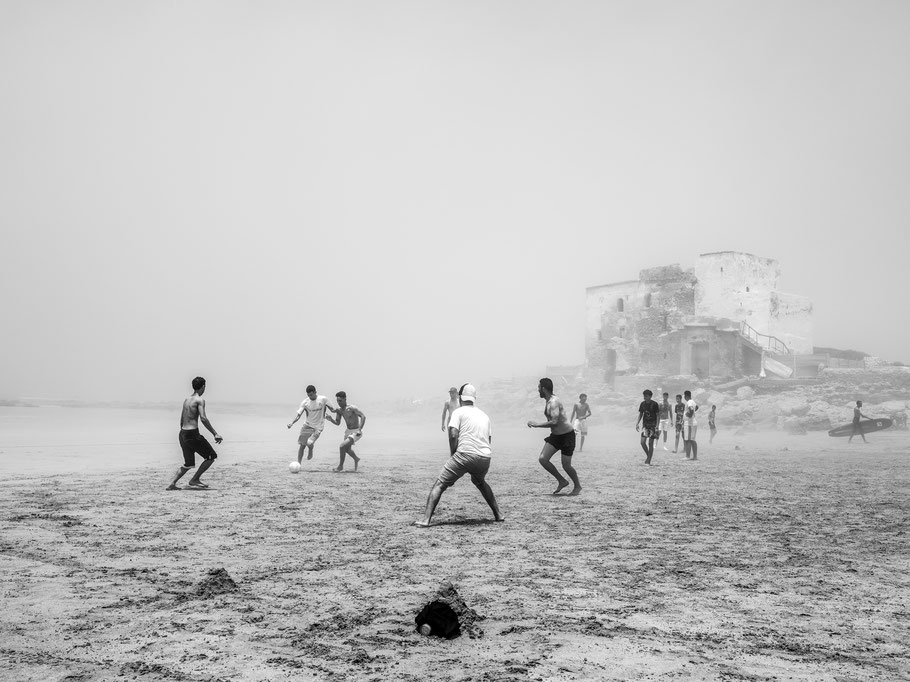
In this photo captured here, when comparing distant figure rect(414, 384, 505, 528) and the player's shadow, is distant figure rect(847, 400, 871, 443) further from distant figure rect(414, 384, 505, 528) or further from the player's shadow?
distant figure rect(414, 384, 505, 528)

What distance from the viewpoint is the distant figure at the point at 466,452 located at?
8969mm

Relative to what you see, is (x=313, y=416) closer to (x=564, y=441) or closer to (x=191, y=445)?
(x=191, y=445)

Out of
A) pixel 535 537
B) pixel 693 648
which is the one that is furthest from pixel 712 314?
pixel 693 648

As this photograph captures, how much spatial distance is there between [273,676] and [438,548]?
3.58 m

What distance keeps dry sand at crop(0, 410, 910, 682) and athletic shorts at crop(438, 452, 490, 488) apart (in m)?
0.64

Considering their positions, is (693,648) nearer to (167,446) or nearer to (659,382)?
(167,446)

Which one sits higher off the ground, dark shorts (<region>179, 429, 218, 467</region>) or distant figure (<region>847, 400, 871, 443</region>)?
dark shorts (<region>179, 429, 218, 467</region>)

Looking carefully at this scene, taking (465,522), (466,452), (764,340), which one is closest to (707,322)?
(764,340)

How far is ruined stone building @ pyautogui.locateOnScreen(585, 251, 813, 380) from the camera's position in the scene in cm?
4491

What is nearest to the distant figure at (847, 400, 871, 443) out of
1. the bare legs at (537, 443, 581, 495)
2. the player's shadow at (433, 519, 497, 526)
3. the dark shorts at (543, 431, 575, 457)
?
the bare legs at (537, 443, 581, 495)

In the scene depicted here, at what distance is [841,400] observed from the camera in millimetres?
37125

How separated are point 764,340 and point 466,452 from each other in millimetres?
43936

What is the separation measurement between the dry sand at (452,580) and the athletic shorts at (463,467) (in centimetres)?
64

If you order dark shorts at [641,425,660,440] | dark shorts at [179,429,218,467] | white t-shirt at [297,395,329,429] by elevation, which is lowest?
dark shorts at [641,425,660,440]
